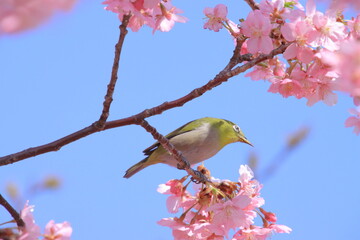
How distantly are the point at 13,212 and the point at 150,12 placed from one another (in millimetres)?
1377

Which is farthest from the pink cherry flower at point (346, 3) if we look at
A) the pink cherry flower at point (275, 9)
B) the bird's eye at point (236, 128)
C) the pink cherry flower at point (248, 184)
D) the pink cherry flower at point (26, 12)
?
the bird's eye at point (236, 128)

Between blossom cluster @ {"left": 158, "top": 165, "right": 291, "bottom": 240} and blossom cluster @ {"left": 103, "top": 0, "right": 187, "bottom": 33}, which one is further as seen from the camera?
blossom cluster @ {"left": 158, "top": 165, "right": 291, "bottom": 240}

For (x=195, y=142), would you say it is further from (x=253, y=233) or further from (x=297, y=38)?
(x=297, y=38)

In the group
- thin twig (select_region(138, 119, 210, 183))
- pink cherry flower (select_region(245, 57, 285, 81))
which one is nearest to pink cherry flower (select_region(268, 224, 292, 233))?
thin twig (select_region(138, 119, 210, 183))

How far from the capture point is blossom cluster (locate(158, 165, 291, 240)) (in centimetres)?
302

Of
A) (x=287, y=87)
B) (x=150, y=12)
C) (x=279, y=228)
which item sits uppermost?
(x=150, y=12)

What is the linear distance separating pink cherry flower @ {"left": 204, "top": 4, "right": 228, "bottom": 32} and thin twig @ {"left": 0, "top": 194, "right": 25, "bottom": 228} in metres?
1.70

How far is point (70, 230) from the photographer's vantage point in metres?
2.28

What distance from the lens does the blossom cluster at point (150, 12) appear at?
2680 mm

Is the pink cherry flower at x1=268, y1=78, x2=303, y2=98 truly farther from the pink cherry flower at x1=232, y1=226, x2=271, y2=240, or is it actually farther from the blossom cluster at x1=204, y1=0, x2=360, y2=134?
the pink cherry flower at x1=232, y1=226, x2=271, y2=240

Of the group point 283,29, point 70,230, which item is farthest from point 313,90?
point 70,230

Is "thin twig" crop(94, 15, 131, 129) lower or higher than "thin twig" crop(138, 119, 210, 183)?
higher

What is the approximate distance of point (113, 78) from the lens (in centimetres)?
261

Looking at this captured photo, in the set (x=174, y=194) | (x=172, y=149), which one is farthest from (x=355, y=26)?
(x=174, y=194)
